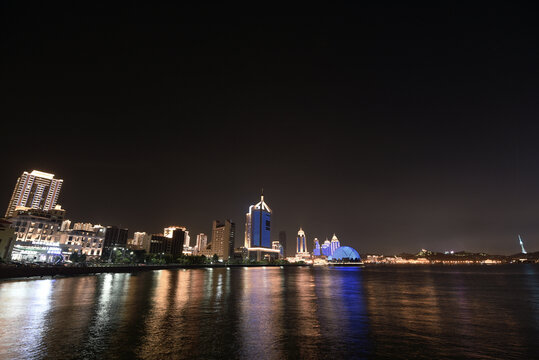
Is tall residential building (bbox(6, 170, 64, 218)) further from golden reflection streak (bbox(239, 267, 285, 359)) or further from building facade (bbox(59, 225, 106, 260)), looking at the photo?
golden reflection streak (bbox(239, 267, 285, 359))

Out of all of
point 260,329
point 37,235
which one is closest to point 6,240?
point 37,235

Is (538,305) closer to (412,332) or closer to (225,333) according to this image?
(412,332)

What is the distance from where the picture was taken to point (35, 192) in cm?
18850

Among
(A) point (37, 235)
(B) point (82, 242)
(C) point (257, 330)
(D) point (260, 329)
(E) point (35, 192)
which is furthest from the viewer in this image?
(E) point (35, 192)

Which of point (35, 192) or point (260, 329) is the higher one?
point (35, 192)

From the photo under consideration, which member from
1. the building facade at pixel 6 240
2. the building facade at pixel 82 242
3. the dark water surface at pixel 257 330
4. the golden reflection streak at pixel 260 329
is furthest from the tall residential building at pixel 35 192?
the golden reflection streak at pixel 260 329

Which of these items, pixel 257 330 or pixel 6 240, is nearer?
pixel 257 330

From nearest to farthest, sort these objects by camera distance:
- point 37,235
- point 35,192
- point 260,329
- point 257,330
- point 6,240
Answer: point 257,330, point 260,329, point 6,240, point 37,235, point 35,192

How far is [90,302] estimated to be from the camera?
110ft

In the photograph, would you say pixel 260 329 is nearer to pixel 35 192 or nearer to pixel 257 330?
pixel 257 330

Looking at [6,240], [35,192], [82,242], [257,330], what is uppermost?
[35,192]

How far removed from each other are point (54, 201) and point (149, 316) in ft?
721

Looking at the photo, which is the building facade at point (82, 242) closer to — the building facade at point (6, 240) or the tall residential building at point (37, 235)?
the tall residential building at point (37, 235)

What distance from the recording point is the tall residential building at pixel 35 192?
185m
